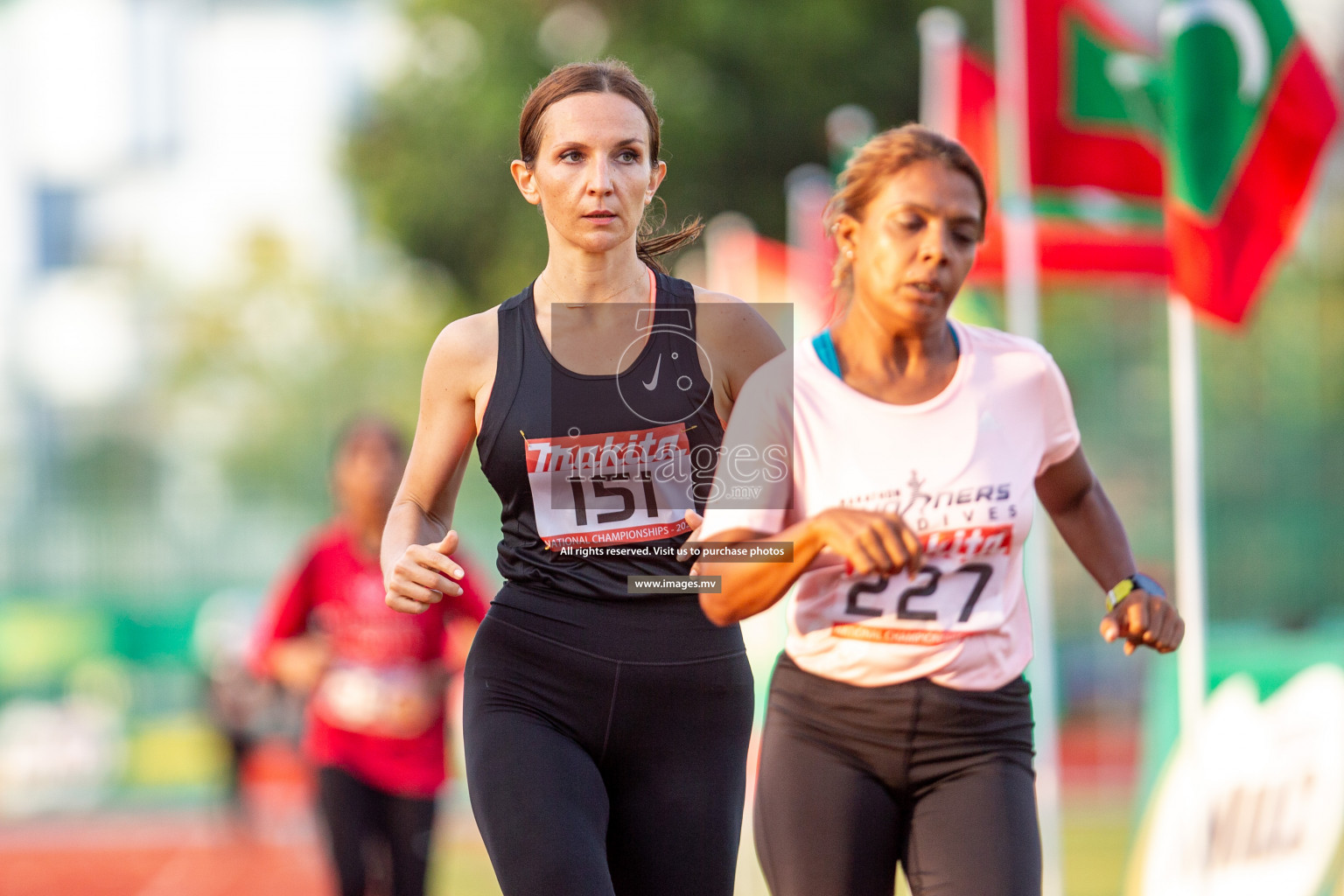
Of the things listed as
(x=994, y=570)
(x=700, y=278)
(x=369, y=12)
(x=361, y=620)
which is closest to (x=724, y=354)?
(x=994, y=570)

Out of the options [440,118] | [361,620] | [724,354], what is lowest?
[361,620]

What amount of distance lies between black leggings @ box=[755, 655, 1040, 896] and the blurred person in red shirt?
115 inches

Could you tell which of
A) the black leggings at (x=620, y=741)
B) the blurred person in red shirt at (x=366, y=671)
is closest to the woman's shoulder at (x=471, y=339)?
the black leggings at (x=620, y=741)

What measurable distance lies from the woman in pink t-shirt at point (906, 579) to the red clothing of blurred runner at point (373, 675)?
2.69 m

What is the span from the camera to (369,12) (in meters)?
51.1

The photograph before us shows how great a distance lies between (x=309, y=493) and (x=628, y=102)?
18.5 metres

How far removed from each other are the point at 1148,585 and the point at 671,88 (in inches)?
647

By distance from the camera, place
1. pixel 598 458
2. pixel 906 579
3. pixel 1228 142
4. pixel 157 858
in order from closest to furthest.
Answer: pixel 906 579, pixel 598 458, pixel 1228 142, pixel 157 858

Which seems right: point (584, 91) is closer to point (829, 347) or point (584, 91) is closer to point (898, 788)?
point (829, 347)

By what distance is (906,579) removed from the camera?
10.3 feet

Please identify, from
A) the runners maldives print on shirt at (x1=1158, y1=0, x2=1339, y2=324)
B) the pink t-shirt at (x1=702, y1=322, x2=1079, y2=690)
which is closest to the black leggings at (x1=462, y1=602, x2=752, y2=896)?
the pink t-shirt at (x1=702, y1=322, x2=1079, y2=690)

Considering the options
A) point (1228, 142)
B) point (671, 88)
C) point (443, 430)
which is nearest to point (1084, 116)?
point (1228, 142)

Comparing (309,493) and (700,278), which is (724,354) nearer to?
(700,278)

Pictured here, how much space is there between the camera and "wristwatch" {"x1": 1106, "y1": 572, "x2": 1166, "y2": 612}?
3.31 metres
